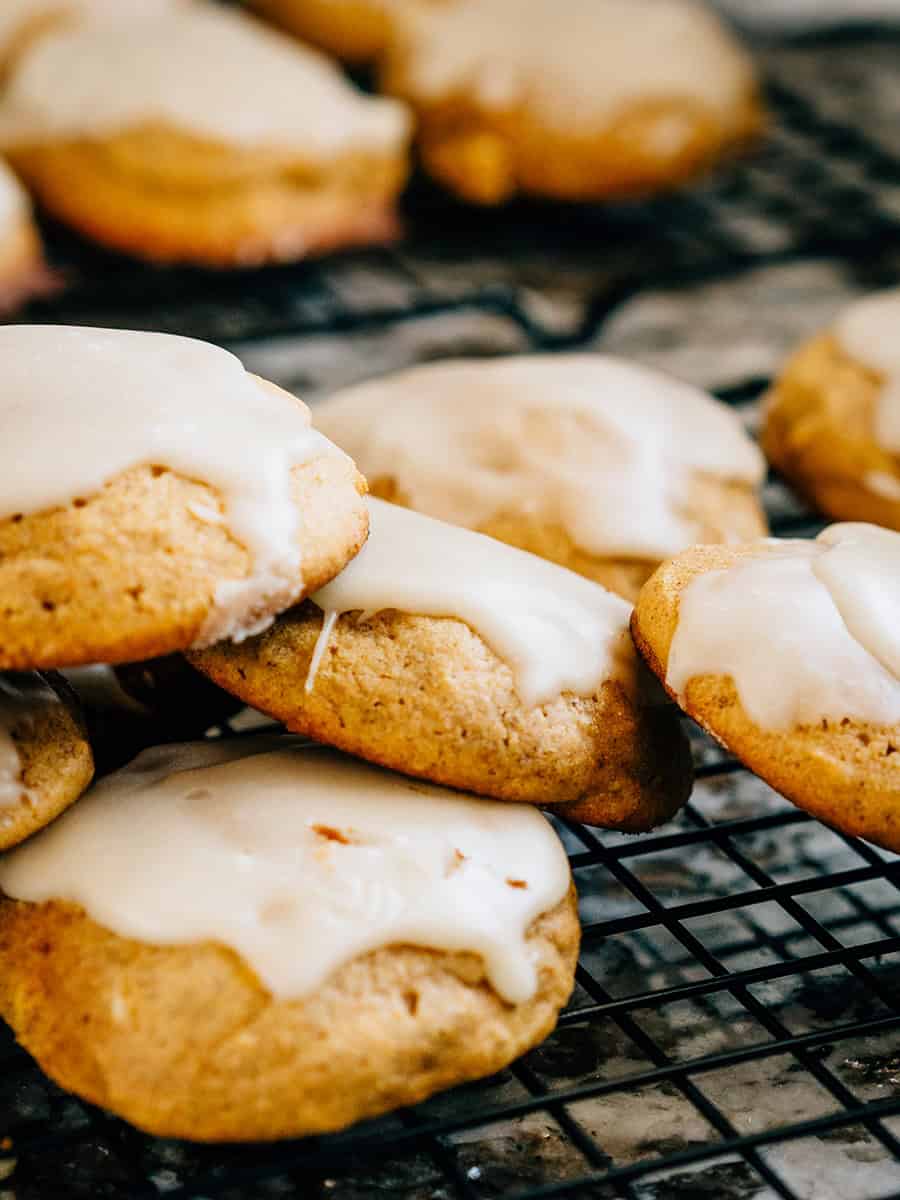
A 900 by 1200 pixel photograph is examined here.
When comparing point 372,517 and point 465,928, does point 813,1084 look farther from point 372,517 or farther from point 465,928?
point 372,517

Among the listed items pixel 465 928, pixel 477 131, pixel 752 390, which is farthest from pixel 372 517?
pixel 477 131

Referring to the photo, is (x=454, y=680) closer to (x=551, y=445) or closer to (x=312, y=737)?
(x=312, y=737)

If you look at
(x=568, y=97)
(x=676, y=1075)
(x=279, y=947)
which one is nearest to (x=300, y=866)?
(x=279, y=947)

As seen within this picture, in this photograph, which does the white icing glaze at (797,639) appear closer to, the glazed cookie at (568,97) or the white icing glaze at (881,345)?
the white icing glaze at (881,345)

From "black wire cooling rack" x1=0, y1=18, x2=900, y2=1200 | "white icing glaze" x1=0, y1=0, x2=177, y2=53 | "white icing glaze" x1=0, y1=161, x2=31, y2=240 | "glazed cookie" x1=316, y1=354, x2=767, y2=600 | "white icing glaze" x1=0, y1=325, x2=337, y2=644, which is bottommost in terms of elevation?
"black wire cooling rack" x1=0, y1=18, x2=900, y2=1200

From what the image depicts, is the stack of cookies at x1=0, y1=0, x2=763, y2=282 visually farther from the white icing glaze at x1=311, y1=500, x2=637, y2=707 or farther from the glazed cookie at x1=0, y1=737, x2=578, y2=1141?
the glazed cookie at x1=0, y1=737, x2=578, y2=1141

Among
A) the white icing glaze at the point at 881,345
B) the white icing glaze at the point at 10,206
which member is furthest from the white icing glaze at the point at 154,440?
the white icing glaze at the point at 10,206

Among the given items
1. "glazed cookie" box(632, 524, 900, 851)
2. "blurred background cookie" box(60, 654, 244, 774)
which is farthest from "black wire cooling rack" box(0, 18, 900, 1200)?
"blurred background cookie" box(60, 654, 244, 774)
